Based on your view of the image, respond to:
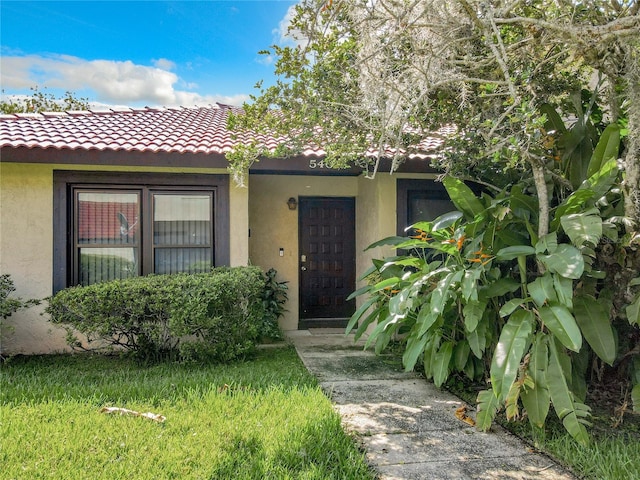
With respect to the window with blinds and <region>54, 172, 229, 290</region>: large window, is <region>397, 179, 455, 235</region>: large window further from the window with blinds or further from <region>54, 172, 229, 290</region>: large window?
the window with blinds

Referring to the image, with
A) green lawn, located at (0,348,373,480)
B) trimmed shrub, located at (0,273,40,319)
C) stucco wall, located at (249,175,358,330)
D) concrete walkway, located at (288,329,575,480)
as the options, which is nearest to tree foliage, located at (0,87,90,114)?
stucco wall, located at (249,175,358,330)

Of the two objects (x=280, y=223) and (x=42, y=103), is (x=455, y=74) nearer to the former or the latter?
(x=280, y=223)

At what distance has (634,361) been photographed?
425cm

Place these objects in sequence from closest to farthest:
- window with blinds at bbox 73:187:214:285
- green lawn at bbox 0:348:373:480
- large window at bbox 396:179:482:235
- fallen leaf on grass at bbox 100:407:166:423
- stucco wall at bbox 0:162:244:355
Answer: green lawn at bbox 0:348:373:480
fallen leaf on grass at bbox 100:407:166:423
stucco wall at bbox 0:162:244:355
window with blinds at bbox 73:187:214:285
large window at bbox 396:179:482:235

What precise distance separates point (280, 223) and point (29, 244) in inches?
163

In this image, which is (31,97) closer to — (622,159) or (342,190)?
(342,190)

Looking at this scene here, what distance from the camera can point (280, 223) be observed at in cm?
882

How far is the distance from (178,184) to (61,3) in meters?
4.25

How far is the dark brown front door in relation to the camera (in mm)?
9055

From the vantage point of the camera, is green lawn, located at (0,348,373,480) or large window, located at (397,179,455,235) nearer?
green lawn, located at (0,348,373,480)

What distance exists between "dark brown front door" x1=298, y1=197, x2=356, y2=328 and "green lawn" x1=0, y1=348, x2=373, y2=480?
3558 millimetres

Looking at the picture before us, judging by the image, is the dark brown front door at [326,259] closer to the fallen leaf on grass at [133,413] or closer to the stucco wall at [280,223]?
the stucco wall at [280,223]

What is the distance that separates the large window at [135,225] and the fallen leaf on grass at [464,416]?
13.5 feet

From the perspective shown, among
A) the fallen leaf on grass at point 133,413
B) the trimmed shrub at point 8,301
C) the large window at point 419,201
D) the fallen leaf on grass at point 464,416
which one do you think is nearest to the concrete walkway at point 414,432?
the fallen leaf on grass at point 464,416
